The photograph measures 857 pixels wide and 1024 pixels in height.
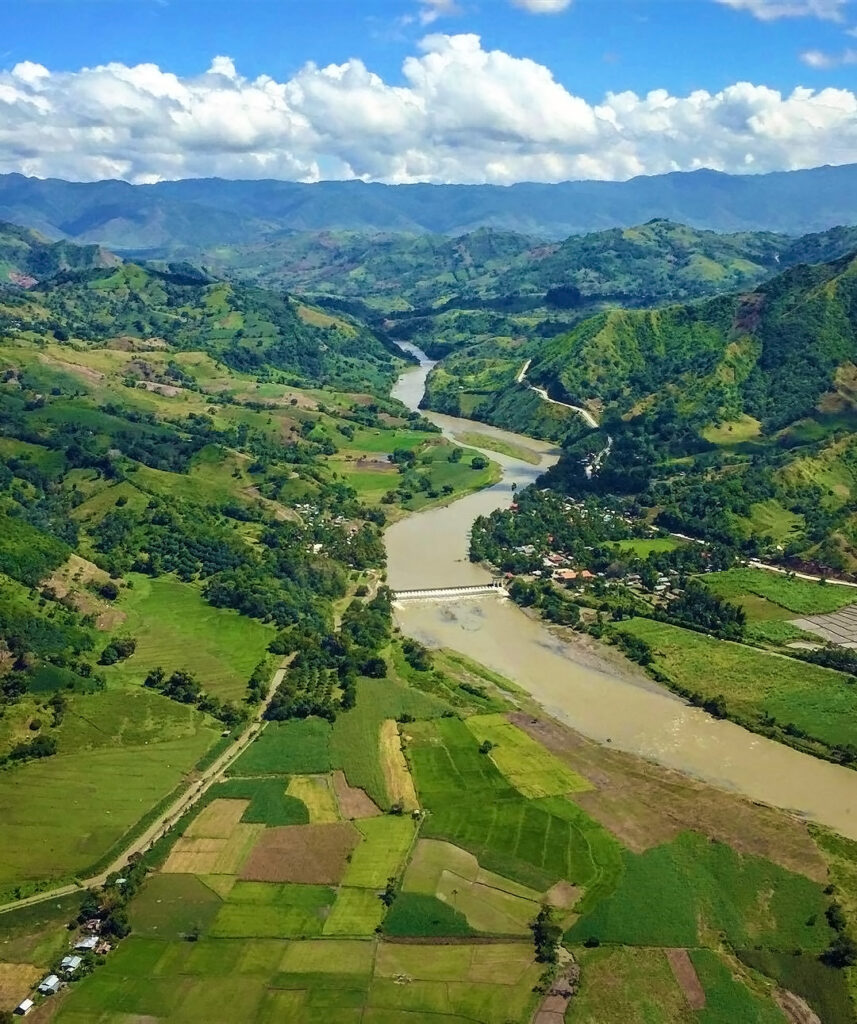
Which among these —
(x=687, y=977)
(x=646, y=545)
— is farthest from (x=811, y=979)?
(x=646, y=545)

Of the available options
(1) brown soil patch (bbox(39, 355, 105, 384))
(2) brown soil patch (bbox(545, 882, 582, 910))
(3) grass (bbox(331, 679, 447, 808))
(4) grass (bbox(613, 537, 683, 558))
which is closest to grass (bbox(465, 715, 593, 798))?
(3) grass (bbox(331, 679, 447, 808))

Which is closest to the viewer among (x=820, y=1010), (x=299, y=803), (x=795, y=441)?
(x=820, y=1010)

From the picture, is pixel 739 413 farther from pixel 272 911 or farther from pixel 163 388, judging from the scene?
pixel 272 911

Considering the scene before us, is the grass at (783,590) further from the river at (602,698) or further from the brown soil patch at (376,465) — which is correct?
the brown soil patch at (376,465)

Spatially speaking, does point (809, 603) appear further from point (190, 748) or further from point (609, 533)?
point (190, 748)

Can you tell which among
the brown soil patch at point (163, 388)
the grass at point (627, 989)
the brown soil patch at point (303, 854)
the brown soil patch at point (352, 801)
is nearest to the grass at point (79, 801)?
the brown soil patch at point (303, 854)

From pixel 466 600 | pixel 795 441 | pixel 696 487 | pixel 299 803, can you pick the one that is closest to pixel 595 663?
pixel 466 600

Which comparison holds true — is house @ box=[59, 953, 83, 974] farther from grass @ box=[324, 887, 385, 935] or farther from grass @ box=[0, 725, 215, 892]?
grass @ box=[324, 887, 385, 935]
